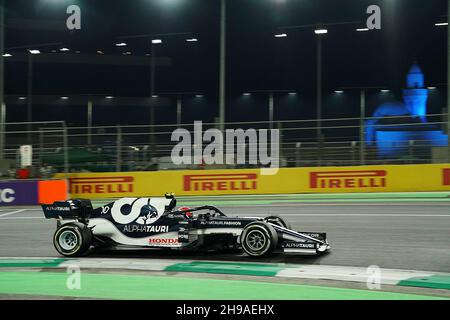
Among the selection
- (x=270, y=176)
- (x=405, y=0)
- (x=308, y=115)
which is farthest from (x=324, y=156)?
(x=308, y=115)

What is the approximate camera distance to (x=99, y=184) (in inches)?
707

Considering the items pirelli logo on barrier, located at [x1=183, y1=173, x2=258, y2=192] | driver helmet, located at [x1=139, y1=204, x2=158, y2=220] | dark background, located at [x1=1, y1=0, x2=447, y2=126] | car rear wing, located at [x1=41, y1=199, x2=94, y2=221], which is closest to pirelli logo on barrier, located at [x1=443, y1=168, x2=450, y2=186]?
pirelli logo on barrier, located at [x1=183, y1=173, x2=258, y2=192]

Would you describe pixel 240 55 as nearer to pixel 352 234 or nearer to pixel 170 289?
pixel 352 234

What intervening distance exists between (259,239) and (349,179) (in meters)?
9.53

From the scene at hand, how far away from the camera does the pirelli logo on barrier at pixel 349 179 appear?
1638cm

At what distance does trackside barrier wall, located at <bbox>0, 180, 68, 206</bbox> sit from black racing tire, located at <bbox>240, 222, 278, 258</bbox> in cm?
1117

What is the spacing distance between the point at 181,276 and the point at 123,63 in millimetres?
31615

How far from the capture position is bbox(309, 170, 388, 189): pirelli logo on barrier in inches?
645

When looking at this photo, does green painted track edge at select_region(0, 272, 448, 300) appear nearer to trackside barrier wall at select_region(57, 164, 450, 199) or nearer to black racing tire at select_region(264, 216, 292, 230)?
black racing tire at select_region(264, 216, 292, 230)

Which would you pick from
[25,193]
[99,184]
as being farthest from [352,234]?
[25,193]

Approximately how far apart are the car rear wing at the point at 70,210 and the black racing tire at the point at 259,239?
2.59 meters

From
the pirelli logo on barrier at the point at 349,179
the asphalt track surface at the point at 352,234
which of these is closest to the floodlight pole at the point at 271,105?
the pirelli logo on barrier at the point at 349,179

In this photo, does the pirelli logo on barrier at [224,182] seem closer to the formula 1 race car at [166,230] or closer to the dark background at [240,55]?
the formula 1 race car at [166,230]
